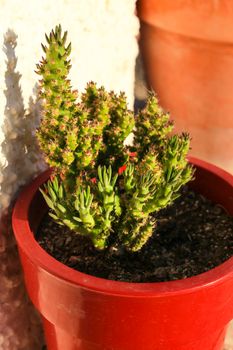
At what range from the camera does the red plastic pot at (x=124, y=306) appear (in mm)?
853

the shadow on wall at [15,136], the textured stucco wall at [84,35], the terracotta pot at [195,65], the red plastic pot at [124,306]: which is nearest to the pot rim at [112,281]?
the red plastic pot at [124,306]

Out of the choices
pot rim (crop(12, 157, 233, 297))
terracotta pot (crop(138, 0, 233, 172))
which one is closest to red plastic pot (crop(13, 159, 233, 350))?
pot rim (crop(12, 157, 233, 297))

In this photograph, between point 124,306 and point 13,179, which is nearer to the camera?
point 124,306

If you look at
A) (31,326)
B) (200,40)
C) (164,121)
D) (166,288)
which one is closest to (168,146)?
(164,121)

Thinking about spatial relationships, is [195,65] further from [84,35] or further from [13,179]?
[13,179]

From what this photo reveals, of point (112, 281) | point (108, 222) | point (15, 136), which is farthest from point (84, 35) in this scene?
point (112, 281)

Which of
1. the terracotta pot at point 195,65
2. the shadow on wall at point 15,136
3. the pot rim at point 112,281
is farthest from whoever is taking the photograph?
the terracotta pot at point 195,65

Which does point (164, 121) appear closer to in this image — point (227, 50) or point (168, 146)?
point (168, 146)

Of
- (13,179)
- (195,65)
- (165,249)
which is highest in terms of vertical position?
(195,65)

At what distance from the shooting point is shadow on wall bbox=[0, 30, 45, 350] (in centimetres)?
98

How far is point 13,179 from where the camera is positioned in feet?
3.46

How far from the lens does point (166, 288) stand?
2.79 feet

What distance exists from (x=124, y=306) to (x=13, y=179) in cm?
37

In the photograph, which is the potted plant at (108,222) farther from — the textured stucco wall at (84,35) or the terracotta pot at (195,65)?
the terracotta pot at (195,65)
